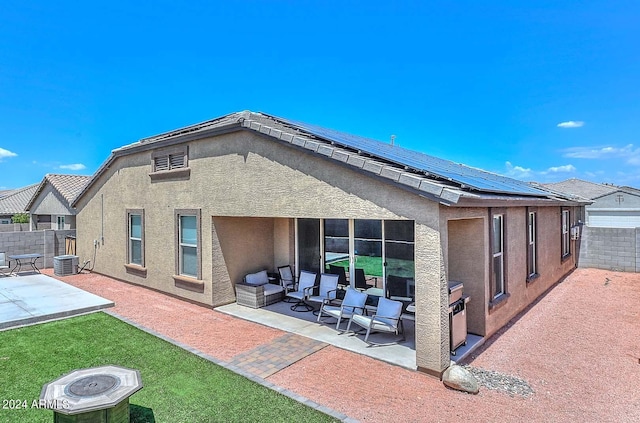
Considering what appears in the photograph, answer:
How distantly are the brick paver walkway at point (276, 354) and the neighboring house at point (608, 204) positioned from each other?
29.6 metres

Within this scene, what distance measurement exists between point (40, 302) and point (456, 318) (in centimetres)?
1244

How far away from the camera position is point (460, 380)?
235 inches

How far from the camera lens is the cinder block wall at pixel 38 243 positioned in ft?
56.7

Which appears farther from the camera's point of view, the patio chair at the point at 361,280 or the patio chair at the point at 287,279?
the patio chair at the point at 287,279

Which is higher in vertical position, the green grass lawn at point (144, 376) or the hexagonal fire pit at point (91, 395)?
the hexagonal fire pit at point (91, 395)

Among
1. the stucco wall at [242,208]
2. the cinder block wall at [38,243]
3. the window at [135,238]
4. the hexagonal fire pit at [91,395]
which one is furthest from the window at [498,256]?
the cinder block wall at [38,243]

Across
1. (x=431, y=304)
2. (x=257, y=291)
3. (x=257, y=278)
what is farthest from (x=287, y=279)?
(x=431, y=304)

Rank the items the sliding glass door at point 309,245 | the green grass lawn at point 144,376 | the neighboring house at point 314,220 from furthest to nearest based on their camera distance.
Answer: the sliding glass door at point 309,245 < the neighboring house at point 314,220 < the green grass lawn at point 144,376

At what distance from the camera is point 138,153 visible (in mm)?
13766

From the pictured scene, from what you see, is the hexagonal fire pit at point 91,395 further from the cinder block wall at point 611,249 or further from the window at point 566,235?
the cinder block wall at point 611,249

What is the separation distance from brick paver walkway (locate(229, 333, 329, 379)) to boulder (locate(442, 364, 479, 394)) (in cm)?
280

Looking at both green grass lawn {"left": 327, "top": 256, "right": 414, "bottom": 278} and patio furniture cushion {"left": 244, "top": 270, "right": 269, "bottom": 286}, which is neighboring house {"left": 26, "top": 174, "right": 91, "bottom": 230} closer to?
patio furniture cushion {"left": 244, "top": 270, "right": 269, "bottom": 286}

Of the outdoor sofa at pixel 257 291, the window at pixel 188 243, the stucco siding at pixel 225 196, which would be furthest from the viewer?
the window at pixel 188 243

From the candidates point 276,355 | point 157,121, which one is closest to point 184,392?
point 276,355
